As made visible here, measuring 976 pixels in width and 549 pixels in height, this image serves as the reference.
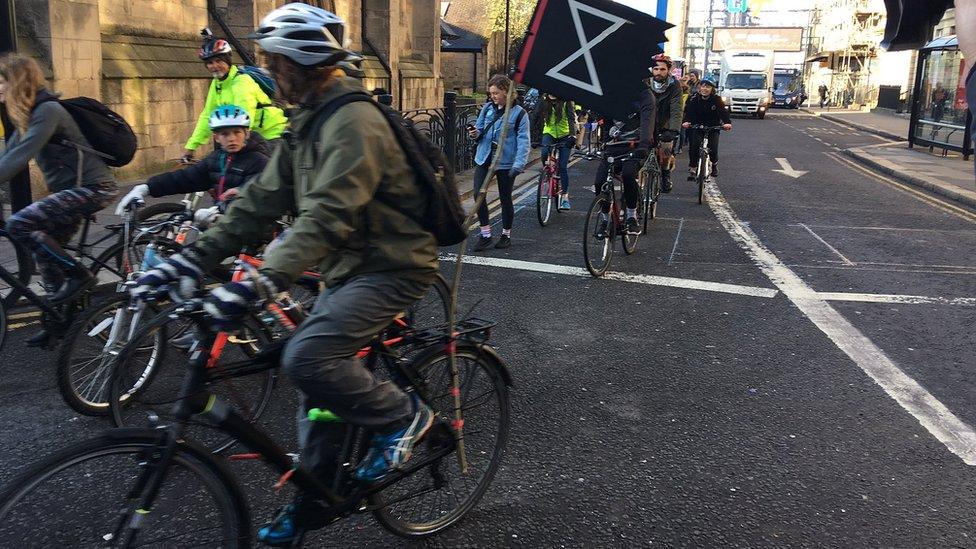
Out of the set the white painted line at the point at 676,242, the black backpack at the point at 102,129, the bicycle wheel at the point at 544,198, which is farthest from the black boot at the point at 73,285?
the bicycle wheel at the point at 544,198

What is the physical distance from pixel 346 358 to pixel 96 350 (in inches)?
87.6

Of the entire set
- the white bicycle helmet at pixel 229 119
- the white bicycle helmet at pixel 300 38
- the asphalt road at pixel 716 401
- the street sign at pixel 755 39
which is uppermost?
the street sign at pixel 755 39

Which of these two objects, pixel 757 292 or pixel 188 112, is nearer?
pixel 757 292

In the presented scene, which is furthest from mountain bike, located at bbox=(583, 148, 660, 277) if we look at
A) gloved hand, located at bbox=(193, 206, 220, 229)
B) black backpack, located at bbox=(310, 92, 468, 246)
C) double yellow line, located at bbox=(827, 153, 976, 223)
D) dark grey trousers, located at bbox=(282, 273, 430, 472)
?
double yellow line, located at bbox=(827, 153, 976, 223)

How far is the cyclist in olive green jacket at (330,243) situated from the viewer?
2.43 metres

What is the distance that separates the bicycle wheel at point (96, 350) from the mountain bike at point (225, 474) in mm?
1701

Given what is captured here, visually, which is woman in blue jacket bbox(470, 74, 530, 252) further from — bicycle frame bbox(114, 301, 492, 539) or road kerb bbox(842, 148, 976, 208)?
road kerb bbox(842, 148, 976, 208)

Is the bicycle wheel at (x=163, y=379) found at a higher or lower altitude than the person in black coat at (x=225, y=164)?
lower

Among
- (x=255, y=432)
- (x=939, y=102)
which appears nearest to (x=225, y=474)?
(x=255, y=432)

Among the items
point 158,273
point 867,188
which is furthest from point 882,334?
point 867,188

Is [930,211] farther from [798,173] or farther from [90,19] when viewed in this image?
[90,19]

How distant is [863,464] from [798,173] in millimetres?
14185

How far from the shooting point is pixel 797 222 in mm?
10859

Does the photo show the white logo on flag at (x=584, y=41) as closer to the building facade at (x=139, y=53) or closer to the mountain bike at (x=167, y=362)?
the mountain bike at (x=167, y=362)
